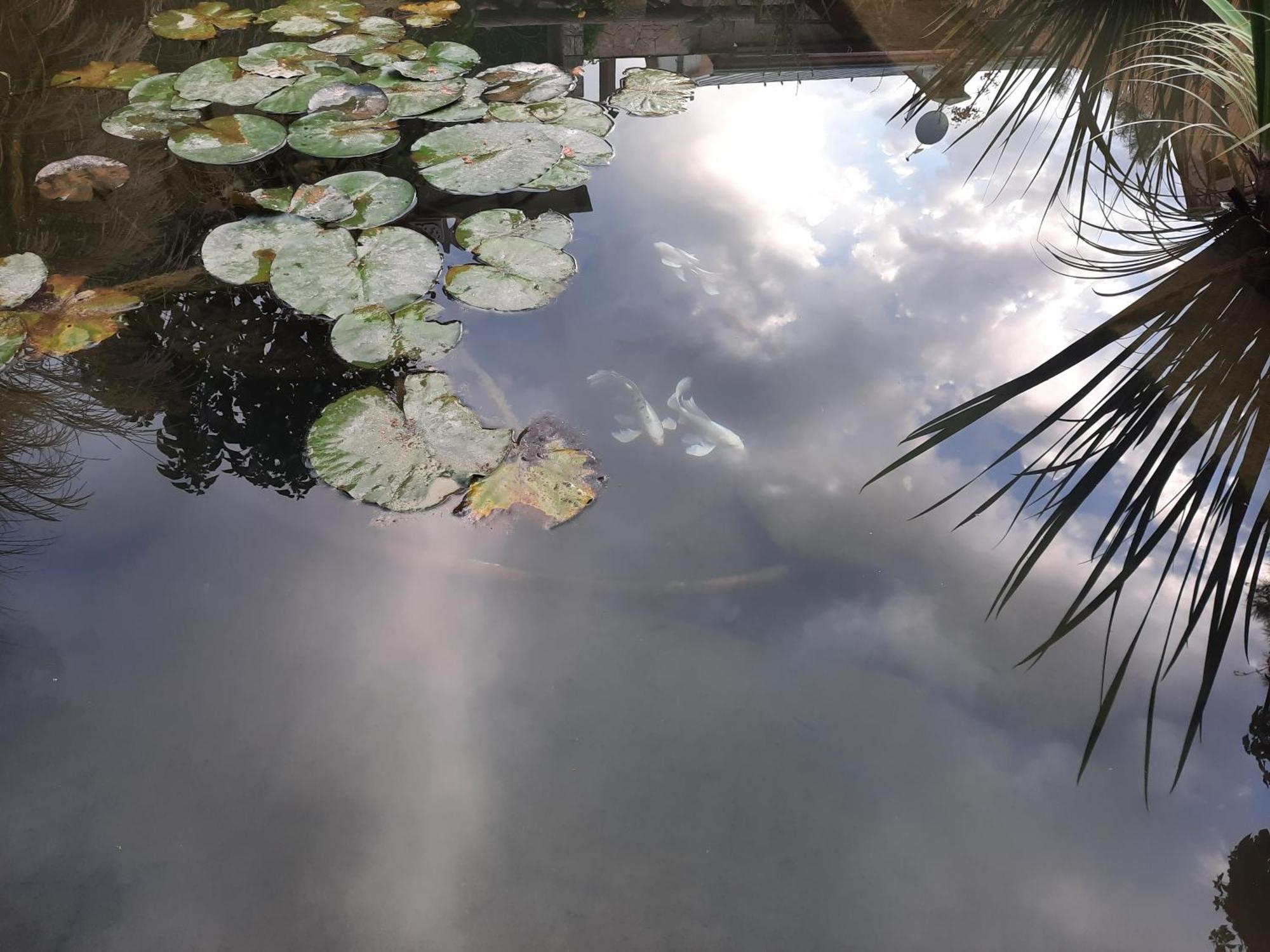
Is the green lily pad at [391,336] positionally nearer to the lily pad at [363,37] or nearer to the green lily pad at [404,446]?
the green lily pad at [404,446]

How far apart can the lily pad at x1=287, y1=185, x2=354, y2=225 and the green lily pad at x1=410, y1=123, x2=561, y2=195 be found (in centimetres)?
30

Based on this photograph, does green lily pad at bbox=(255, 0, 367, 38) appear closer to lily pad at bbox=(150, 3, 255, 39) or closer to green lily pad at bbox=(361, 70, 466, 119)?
lily pad at bbox=(150, 3, 255, 39)

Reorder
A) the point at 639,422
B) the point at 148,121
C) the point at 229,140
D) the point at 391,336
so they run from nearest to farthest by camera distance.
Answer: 1. the point at 639,422
2. the point at 391,336
3. the point at 229,140
4. the point at 148,121

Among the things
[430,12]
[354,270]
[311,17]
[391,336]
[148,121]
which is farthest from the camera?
[430,12]

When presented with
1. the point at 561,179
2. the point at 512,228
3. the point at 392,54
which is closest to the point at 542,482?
the point at 512,228

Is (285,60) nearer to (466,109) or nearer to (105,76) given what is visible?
(105,76)

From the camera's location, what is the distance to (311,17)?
3473mm

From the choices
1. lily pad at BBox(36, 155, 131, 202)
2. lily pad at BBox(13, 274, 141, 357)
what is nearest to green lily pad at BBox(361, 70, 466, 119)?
lily pad at BBox(36, 155, 131, 202)

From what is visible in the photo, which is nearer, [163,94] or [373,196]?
[373,196]

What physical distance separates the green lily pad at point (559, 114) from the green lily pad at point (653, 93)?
0.63ft

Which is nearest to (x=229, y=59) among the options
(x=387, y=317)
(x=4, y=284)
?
(x=4, y=284)

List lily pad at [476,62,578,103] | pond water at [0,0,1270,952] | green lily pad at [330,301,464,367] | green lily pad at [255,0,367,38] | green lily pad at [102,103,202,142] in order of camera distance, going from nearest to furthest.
A: pond water at [0,0,1270,952], green lily pad at [330,301,464,367], green lily pad at [102,103,202,142], lily pad at [476,62,578,103], green lily pad at [255,0,367,38]

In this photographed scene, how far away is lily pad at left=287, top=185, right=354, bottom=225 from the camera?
2.41 metres

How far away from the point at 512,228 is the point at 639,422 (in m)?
0.90
